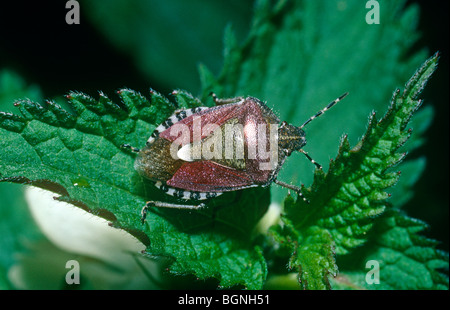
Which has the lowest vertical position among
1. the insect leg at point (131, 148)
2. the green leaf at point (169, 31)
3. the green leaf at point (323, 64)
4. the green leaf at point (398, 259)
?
the green leaf at point (398, 259)

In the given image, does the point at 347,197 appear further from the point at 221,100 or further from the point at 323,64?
the point at 323,64

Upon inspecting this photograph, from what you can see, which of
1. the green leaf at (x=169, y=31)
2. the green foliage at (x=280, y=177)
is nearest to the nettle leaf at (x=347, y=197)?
the green foliage at (x=280, y=177)

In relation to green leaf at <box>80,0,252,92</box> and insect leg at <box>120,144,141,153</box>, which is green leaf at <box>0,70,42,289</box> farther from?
green leaf at <box>80,0,252,92</box>

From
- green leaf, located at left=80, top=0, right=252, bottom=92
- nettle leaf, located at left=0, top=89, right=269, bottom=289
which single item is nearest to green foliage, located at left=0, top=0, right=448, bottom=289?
nettle leaf, located at left=0, top=89, right=269, bottom=289

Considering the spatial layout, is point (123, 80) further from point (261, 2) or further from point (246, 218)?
point (246, 218)

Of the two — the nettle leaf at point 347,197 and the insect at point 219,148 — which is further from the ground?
the insect at point 219,148

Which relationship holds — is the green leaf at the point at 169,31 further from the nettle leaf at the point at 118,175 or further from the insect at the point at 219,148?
the nettle leaf at the point at 118,175
